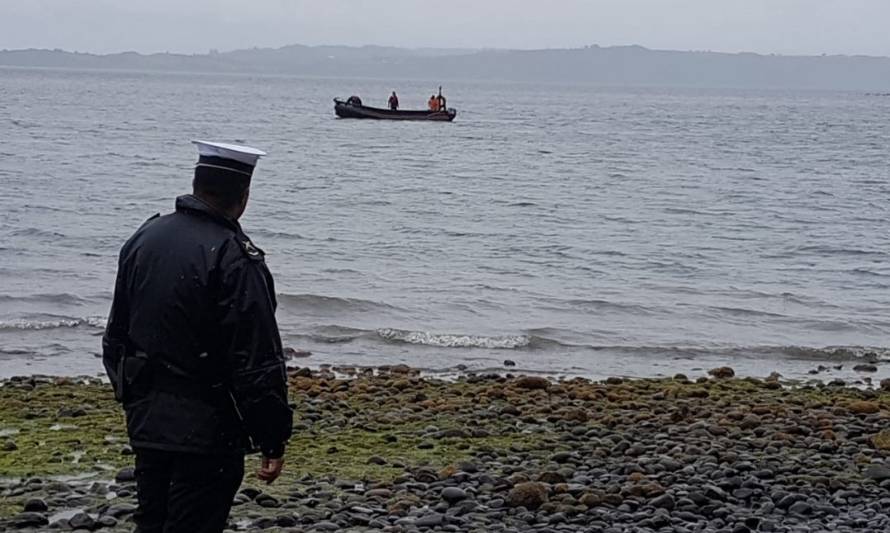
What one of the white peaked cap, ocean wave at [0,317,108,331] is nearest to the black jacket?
the white peaked cap

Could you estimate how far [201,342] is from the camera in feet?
15.1

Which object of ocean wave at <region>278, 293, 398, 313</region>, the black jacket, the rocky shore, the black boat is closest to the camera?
the black jacket

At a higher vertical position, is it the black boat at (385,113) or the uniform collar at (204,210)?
the uniform collar at (204,210)

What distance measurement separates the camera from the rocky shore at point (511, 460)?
7512 millimetres

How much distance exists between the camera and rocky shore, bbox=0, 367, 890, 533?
7512 millimetres

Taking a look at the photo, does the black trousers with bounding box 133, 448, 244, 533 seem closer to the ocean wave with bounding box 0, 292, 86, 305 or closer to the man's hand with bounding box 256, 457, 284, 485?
the man's hand with bounding box 256, 457, 284, 485

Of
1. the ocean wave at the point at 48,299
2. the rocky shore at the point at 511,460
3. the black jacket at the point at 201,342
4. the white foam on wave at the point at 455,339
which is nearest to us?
the black jacket at the point at 201,342

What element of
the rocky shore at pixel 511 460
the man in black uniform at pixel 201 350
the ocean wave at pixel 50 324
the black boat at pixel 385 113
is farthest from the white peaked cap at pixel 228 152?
the black boat at pixel 385 113

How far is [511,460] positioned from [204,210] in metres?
4.81

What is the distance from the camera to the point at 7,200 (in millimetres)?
32250

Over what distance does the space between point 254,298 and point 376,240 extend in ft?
74.8

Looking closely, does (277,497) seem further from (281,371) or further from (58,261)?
(58,261)

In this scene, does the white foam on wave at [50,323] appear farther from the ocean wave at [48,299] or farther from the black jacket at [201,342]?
the black jacket at [201,342]

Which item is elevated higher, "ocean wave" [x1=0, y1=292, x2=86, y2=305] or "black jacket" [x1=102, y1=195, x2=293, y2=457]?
"black jacket" [x1=102, y1=195, x2=293, y2=457]
